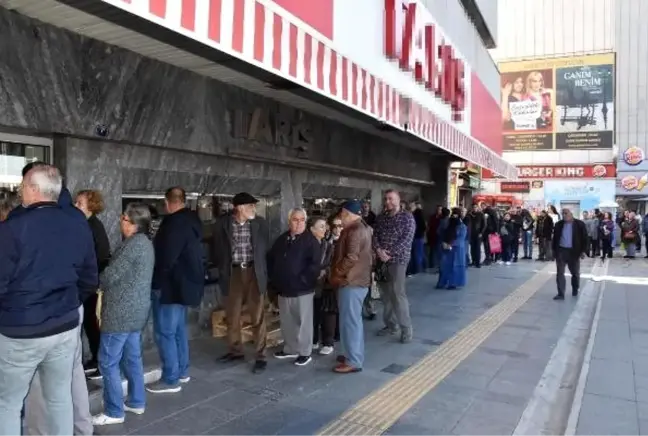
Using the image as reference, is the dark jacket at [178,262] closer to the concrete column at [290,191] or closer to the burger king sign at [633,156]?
the concrete column at [290,191]

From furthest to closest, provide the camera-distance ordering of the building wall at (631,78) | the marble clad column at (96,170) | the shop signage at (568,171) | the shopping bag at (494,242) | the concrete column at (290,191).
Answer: the building wall at (631,78) < the shop signage at (568,171) < the shopping bag at (494,242) < the concrete column at (290,191) < the marble clad column at (96,170)

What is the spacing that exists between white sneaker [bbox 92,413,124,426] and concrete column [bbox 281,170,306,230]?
4.29 metres

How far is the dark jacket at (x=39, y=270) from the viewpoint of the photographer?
8.23ft

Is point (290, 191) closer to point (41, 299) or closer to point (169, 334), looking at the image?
point (169, 334)

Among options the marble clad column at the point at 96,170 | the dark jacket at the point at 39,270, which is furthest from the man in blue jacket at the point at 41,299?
the marble clad column at the point at 96,170

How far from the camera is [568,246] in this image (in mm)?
9094

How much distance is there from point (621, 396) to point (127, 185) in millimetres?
4811

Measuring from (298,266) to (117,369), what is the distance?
189 cm

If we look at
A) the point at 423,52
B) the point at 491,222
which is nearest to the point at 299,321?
the point at 423,52

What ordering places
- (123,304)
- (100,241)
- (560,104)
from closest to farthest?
1. (123,304)
2. (100,241)
3. (560,104)

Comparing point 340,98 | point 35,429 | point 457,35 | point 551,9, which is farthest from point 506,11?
point 35,429

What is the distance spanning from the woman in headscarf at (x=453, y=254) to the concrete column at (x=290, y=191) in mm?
3064

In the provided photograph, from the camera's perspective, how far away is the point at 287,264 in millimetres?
5047

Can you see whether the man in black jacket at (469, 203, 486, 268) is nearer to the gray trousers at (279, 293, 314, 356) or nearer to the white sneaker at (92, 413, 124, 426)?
the gray trousers at (279, 293, 314, 356)
